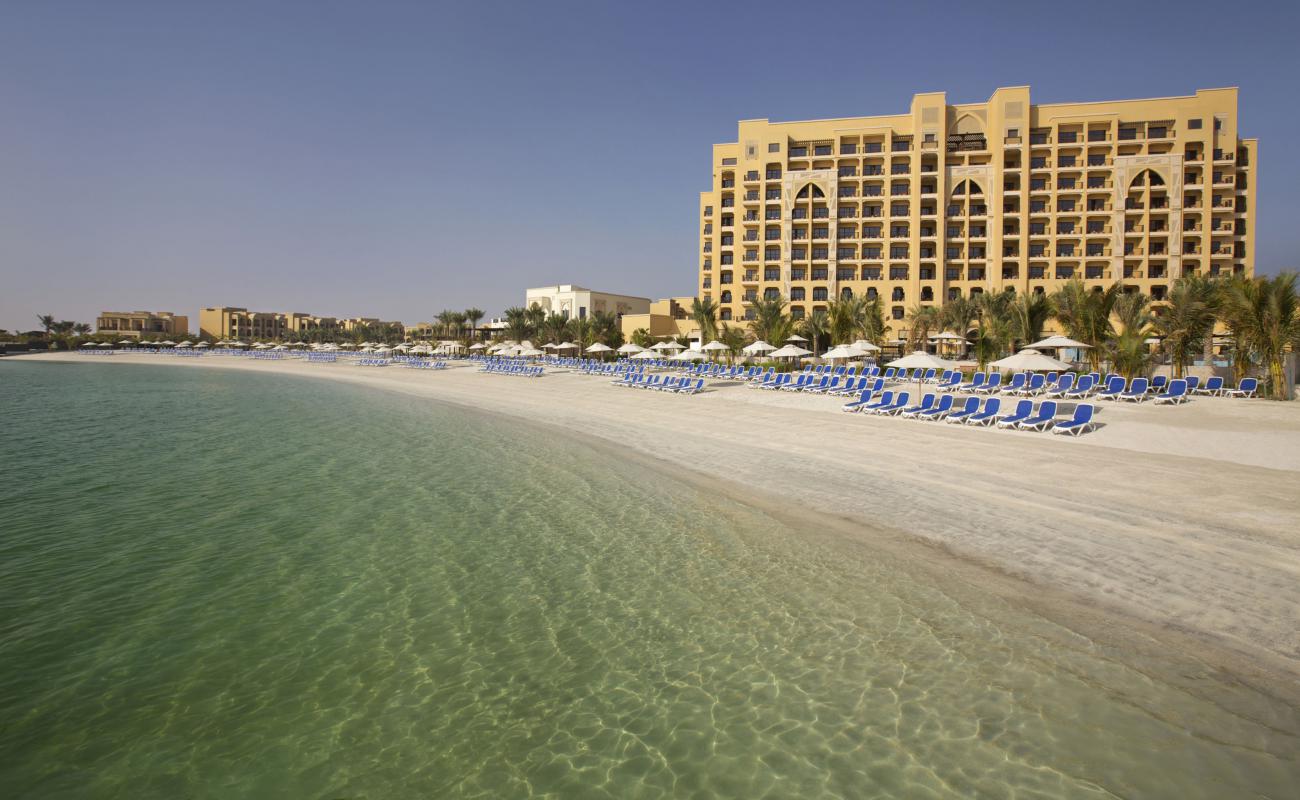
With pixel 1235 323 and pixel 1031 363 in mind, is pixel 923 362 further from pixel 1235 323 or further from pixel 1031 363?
pixel 1235 323

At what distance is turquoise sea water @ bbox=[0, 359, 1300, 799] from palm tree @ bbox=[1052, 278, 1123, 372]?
20928 mm

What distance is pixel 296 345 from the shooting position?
81562 mm

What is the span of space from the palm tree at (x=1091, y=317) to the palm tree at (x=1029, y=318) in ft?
3.15

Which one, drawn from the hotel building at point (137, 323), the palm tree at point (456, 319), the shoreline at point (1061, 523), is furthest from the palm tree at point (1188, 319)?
the hotel building at point (137, 323)

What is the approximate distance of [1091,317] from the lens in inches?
922

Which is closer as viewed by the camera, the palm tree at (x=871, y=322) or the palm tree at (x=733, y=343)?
the palm tree at (x=871, y=322)

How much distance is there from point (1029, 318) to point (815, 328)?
371 inches

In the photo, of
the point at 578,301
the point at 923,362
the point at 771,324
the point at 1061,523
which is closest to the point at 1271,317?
the point at 923,362

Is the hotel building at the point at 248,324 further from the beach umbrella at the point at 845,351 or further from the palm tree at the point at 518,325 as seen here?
the beach umbrella at the point at 845,351

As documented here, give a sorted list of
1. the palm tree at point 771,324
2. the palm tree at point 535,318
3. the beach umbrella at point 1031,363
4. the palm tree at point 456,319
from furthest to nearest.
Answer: the palm tree at point 456,319, the palm tree at point 535,318, the palm tree at point 771,324, the beach umbrella at point 1031,363

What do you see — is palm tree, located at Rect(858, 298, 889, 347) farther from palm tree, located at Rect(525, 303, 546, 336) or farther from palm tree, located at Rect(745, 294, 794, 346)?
palm tree, located at Rect(525, 303, 546, 336)

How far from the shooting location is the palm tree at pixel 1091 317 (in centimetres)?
2347

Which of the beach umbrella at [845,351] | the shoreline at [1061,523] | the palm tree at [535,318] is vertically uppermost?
the palm tree at [535,318]

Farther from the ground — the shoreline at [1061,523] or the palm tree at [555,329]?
the palm tree at [555,329]
